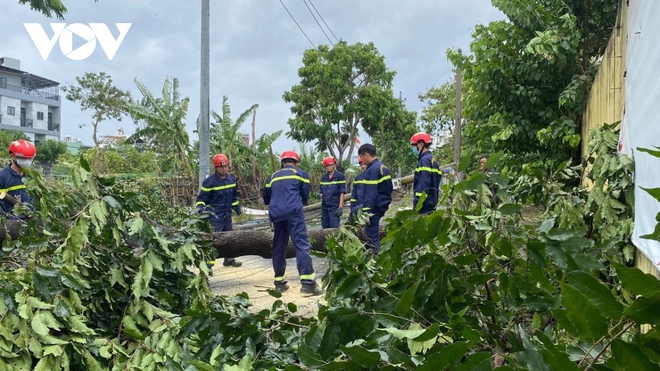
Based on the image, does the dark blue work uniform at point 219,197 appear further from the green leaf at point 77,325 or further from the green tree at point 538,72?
the green leaf at point 77,325

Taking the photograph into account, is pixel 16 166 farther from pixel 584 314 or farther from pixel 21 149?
pixel 584 314

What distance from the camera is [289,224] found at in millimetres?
5340

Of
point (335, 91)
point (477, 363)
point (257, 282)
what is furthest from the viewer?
point (335, 91)

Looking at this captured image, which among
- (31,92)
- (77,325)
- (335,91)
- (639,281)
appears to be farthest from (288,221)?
(31,92)

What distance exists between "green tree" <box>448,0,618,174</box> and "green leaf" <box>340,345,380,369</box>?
5676mm

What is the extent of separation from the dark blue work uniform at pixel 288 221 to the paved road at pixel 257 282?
239 millimetres

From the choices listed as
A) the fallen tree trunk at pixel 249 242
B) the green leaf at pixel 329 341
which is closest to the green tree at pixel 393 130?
the fallen tree trunk at pixel 249 242

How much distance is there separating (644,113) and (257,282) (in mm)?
4708

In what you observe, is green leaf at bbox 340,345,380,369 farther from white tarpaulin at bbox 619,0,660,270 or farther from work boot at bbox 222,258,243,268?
work boot at bbox 222,258,243,268

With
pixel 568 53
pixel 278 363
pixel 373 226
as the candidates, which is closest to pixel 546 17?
pixel 568 53

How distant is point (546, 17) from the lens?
6.32m

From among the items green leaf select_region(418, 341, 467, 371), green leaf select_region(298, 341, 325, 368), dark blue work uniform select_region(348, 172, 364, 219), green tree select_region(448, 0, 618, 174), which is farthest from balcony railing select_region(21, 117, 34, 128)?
green leaf select_region(418, 341, 467, 371)

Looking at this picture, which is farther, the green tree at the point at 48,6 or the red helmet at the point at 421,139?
the green tree at the point at 48,6

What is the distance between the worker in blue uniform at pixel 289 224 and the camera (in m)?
5.30
